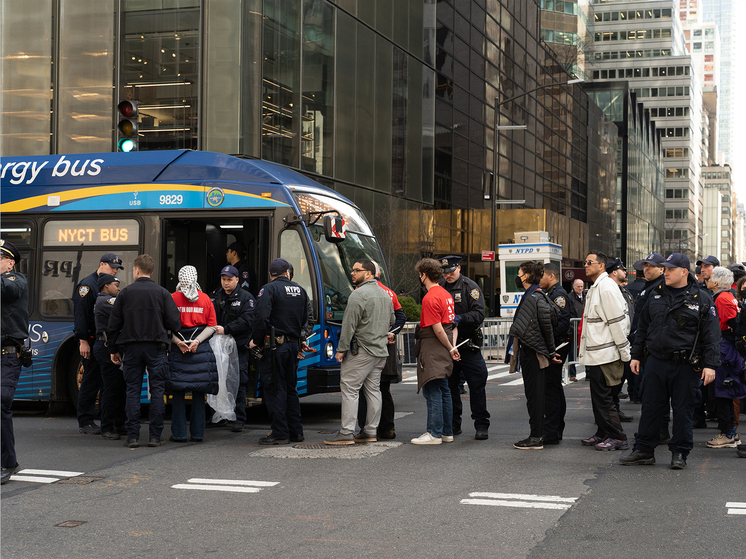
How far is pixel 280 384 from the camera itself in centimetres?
914

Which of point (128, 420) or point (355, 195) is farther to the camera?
point (355, 195)

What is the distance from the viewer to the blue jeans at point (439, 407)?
29.7ft

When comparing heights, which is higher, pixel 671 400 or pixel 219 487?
pixel 671 400

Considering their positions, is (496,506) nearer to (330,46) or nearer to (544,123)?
(330,46)

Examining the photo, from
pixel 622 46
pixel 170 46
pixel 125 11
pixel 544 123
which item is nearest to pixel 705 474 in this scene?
pixel 170 46

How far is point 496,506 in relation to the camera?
6273 millimetres

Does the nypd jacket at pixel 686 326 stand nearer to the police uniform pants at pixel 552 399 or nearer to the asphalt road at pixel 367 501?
the asphalt road at pixel 367 501

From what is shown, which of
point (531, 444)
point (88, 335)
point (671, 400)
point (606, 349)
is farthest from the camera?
point (88, 335)

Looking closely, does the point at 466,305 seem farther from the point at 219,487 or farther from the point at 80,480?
the point at 80,480

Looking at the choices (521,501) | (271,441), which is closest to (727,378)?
(521,501)

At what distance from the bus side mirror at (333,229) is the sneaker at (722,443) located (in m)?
4.96

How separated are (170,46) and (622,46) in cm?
12124

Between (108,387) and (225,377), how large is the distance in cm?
131

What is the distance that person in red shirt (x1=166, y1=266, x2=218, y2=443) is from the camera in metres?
9.16
